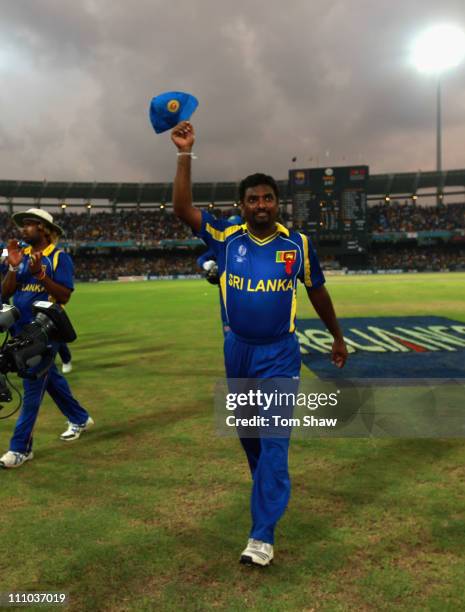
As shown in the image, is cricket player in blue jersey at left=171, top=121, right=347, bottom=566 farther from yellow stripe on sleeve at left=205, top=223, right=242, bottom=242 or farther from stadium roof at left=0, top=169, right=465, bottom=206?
stadium roof at left=0, top=169, right=465, bottom=206

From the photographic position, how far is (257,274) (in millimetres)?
3193

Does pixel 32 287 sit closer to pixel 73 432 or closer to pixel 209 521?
pixel 73 432

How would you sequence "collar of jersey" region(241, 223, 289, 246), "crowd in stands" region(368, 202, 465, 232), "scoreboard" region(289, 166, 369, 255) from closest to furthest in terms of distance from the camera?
"collar of jersey" region(241, 223, 289, 246), "scoreboard" region(289, 166, 369, 255), "crowd in stands" region(368, 202, 465, 232)

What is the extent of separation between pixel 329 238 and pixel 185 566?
52.0 metres

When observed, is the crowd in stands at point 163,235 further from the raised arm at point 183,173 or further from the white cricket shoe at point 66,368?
the raised arm at point 183,173

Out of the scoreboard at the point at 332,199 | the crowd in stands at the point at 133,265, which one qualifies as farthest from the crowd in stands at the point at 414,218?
the crowd in stands at the point at 133,265

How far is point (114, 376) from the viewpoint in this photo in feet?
27.2

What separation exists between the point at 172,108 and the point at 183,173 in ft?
1.44

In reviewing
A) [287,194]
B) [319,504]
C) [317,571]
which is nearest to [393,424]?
[319,504]

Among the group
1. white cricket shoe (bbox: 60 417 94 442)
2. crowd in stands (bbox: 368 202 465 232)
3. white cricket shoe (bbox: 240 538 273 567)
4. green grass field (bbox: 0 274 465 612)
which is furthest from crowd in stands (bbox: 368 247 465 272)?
white cricket shoe (bbox: 240 538 273 567)

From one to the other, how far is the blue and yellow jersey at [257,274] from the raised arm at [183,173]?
0.20 meters

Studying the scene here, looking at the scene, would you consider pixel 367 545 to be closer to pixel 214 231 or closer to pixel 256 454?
pixel 256 454

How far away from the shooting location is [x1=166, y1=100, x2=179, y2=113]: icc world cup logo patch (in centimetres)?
307

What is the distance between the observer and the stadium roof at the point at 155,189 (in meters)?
65.8
